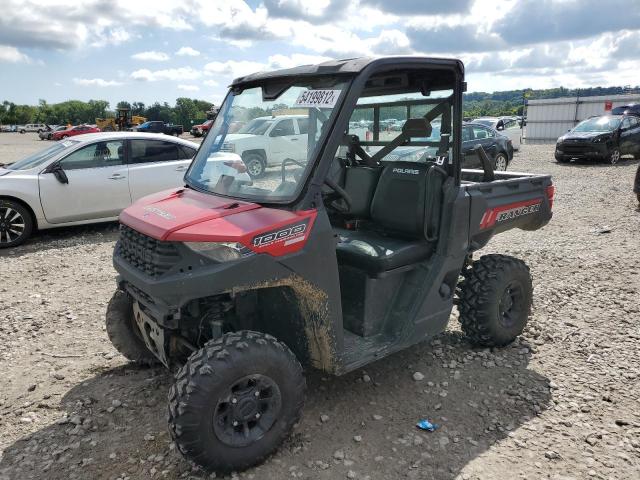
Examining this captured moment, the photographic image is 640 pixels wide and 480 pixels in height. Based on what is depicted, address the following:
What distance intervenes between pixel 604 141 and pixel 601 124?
130 centimetres

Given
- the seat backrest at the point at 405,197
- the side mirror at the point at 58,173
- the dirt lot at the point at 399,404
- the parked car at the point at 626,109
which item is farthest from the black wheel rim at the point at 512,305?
the parked car at the point at 626,109

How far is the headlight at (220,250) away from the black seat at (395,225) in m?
1.06

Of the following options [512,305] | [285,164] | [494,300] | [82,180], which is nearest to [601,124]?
[512,305]

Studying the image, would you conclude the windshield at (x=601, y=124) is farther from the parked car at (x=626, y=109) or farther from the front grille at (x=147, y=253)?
the front grille at (x=147, y=253)

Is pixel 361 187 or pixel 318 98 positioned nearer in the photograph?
pixel 318 98

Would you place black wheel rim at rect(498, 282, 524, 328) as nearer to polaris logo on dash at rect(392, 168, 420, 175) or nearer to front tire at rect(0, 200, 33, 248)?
polaris logo on dash at rect(392, 168, 420, 175)

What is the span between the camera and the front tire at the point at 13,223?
25.6 ft

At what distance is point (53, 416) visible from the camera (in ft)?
12.0

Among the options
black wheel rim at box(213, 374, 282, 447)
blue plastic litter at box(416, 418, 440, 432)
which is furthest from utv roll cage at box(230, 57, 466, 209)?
blue plastic litter at box(416, 418, 440, 432)

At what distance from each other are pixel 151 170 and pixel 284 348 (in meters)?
6.43

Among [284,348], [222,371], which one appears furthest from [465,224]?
[222,371]

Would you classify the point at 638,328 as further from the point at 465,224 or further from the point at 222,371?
the point at 222,371

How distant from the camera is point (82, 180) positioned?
816cm

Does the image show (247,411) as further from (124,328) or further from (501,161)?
(501,161)
